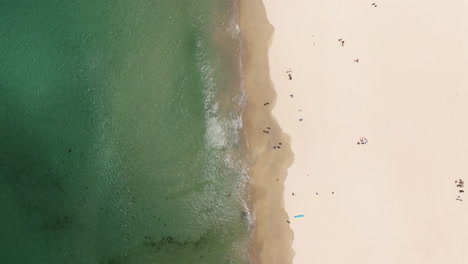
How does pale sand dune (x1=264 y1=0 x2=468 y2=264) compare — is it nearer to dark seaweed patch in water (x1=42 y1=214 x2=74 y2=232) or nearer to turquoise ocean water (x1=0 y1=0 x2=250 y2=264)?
turquoise ocean water (x1=0 y1=0 x2=250 y2=264)

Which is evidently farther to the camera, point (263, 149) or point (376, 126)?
point (263, 149)

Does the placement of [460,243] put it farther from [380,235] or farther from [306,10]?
[306,10]

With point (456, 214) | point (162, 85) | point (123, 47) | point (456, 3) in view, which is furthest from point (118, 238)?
point (456, 3)

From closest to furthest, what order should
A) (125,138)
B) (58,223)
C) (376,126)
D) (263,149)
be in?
(376,126)
(263,149)
(58,223)
(125,138)

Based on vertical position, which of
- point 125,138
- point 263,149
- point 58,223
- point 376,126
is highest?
point 125,138

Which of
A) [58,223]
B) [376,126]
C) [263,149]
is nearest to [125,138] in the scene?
[58,223]

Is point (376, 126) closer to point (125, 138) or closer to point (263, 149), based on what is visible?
point (263, 149)

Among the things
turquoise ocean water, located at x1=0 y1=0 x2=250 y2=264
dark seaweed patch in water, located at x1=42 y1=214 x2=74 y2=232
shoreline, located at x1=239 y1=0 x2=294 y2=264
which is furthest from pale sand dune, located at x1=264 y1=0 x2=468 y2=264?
dark seaweed patch in water, located at x1=42 y1=214 x2=74 y2=232

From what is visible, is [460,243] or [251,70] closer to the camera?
[460,243]
